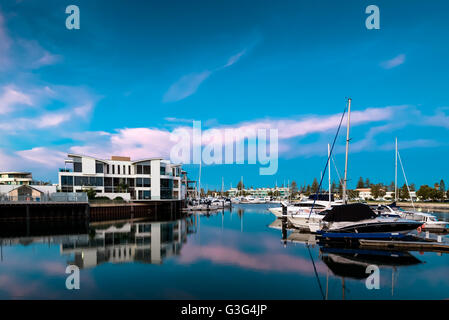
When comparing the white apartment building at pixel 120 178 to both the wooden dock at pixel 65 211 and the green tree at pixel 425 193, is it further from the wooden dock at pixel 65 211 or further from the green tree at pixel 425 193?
the green tree at pixel 425 193

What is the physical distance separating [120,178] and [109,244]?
38.0m

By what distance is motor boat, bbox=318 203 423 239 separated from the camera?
69.5 ft

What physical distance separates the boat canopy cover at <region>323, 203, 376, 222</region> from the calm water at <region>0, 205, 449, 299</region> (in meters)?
2.97

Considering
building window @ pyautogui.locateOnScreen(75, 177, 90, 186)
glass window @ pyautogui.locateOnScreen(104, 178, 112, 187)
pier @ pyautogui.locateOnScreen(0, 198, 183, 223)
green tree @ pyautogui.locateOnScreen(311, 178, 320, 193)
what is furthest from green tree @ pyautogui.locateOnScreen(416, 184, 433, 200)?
building window @ pyautogui.locateOnScreen(75, 177, 90, 186)

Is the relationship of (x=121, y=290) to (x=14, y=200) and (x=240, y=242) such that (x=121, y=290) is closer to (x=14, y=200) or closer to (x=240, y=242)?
(x=240, y=242)

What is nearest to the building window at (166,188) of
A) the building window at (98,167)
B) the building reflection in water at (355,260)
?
the building window at (98,167)

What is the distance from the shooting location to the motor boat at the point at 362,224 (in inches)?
834

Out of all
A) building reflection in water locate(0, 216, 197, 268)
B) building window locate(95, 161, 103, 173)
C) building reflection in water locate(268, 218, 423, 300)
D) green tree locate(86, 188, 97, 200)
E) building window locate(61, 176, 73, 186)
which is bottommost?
building reflection in water locate(0, 216, 197, 268)

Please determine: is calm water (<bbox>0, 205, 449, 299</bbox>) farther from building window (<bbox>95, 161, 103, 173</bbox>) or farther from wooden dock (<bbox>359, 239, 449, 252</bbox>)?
building window (<bbox>95, 161, 103, 173</bbox>)

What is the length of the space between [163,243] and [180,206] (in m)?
41.2

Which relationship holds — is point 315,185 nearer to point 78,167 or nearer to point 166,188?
point 166,188

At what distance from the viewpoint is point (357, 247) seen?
2148 centimetres
